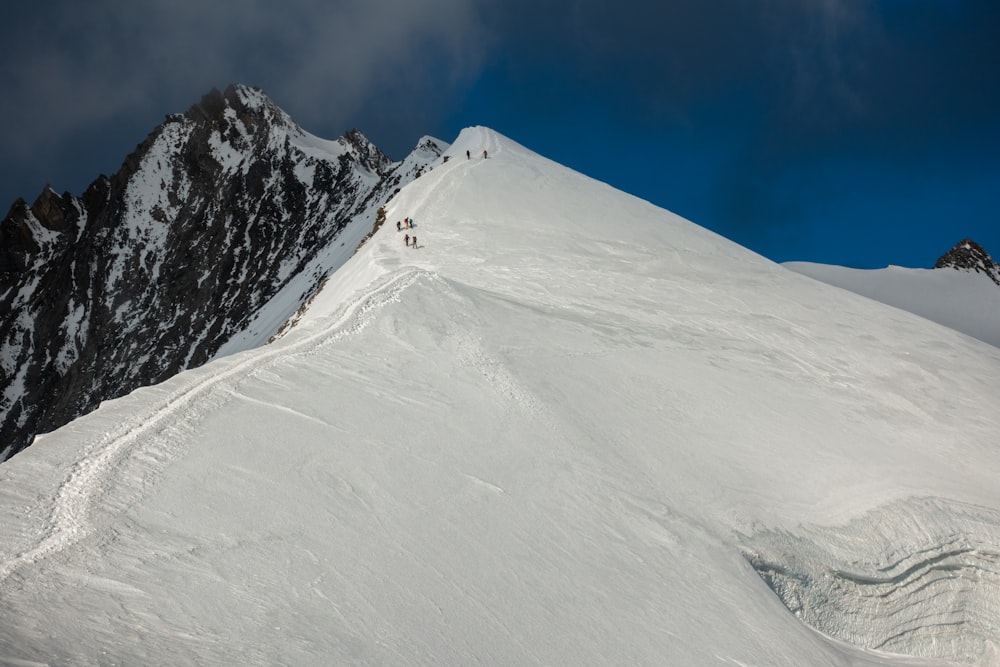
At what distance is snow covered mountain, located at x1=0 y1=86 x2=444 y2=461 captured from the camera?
9638 centimetres

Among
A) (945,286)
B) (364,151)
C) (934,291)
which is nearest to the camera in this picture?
(934,291)

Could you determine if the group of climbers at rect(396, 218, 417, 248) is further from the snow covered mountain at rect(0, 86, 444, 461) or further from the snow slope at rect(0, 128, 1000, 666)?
the snow covered mountain at rect(0, 86, 444, 461)

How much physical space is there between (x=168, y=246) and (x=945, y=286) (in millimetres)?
116226

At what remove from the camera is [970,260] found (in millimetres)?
81562

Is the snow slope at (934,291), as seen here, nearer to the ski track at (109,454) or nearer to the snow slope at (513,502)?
the snow slope at (513,502)

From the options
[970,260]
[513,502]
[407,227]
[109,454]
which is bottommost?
[109,454]

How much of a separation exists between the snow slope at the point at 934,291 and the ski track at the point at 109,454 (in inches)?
2519

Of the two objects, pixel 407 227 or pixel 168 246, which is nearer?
pixel 407 227

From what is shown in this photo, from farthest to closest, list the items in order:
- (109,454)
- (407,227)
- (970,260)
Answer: (970,260), (407,227), (109,454)

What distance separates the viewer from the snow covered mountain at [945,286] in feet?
218

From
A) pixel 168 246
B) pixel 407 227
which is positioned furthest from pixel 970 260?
pixel 168 246

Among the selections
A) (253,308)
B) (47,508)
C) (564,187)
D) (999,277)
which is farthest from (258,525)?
(999,277)

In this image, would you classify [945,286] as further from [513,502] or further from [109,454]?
[109,454]

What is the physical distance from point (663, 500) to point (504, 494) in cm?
329
